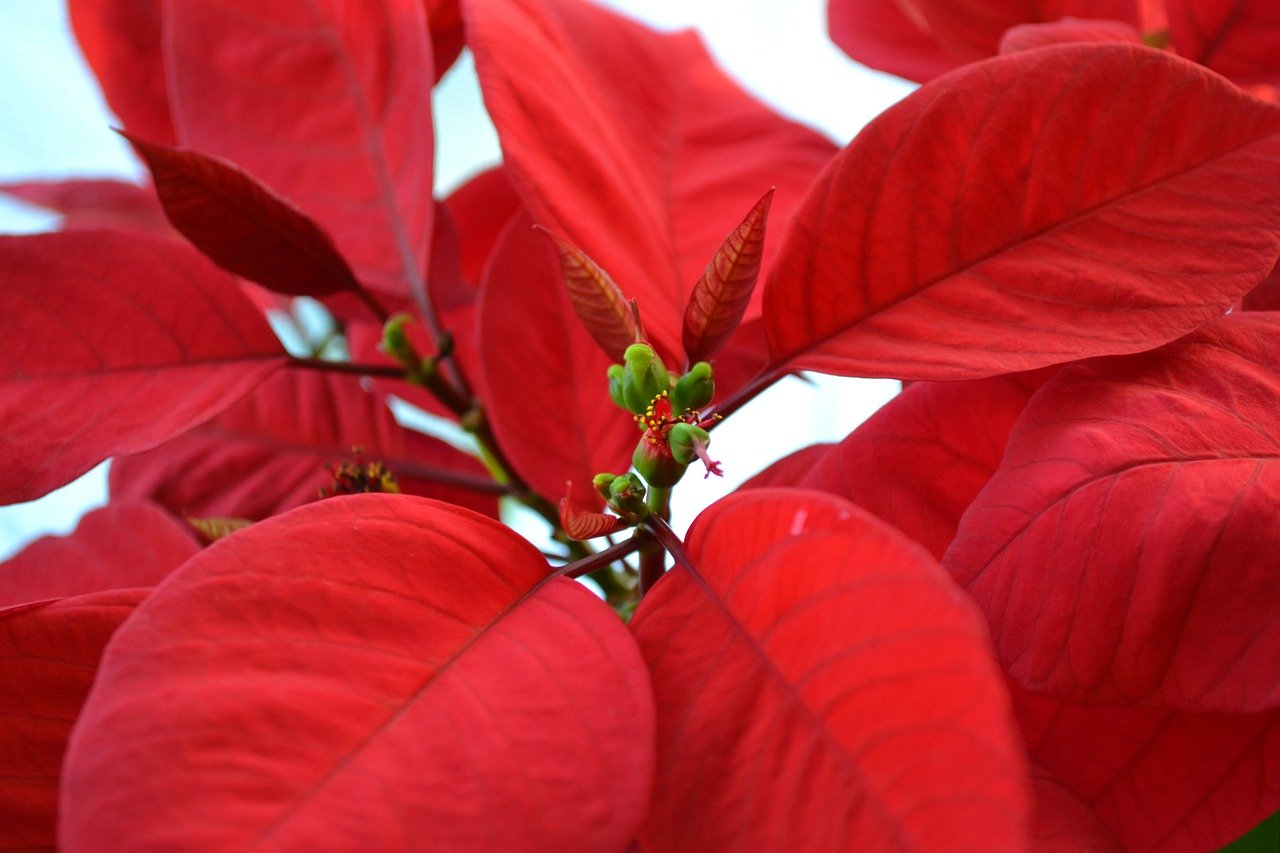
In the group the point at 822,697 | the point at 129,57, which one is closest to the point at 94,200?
the point at 129,57

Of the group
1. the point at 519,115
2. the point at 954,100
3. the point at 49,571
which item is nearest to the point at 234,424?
the point at 49,571

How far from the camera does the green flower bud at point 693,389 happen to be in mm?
309

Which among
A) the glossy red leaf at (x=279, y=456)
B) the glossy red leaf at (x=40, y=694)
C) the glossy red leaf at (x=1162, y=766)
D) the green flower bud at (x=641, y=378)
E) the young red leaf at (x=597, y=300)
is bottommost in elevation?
the glossy red leaf at (x=1162, y=766)

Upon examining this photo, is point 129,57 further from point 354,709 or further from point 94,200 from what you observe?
point 354,709

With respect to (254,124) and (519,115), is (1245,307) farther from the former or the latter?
(254,124)

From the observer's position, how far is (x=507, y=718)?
0.77 feet

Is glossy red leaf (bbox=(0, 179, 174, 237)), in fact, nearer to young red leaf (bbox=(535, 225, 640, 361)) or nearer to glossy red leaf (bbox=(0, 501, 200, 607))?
glossy red leaf (bbox=(0, 501, 200, 607))

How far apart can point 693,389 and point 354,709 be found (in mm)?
137

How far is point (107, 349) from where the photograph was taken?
1.19 feet

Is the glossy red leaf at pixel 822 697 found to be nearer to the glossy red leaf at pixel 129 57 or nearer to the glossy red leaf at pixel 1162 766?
the glossy red leaf at pixel 1162 766

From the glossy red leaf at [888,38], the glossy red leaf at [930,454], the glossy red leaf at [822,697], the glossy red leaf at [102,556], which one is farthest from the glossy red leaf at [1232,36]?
the glossy red leaf at [102,556]

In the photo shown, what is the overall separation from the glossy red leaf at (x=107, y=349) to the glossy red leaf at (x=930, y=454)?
22 centimetres

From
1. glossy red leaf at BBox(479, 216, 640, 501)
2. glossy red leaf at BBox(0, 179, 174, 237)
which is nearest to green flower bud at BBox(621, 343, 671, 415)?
glossy red leaf at BBox(479, 216, 640, 501)

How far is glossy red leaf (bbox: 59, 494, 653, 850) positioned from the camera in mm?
206
